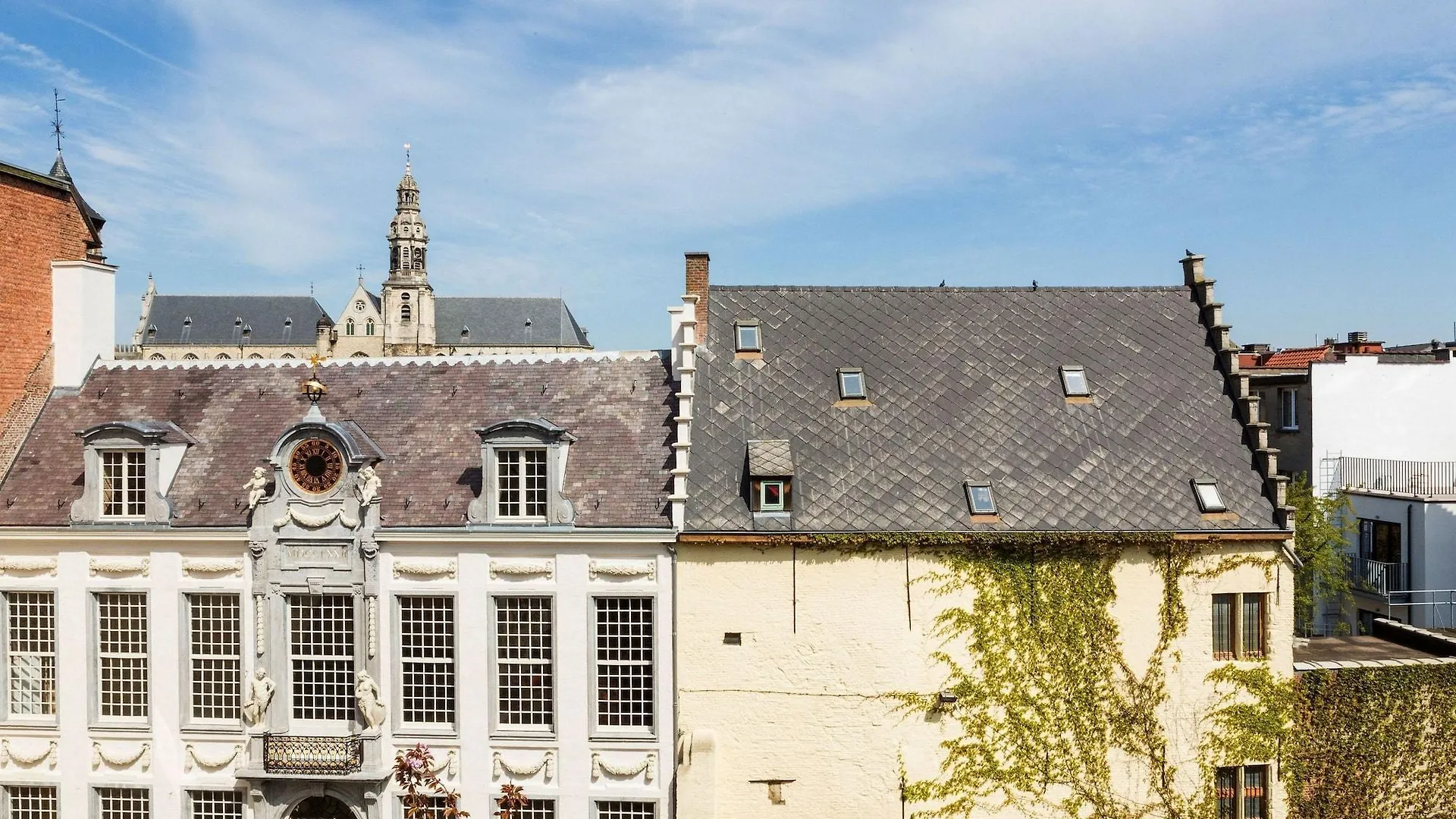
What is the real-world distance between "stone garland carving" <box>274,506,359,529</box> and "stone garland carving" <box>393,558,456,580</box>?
4.31 feet

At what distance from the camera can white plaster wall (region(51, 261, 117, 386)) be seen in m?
23.6

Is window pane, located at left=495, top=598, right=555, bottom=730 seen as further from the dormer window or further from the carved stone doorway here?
the dormer window

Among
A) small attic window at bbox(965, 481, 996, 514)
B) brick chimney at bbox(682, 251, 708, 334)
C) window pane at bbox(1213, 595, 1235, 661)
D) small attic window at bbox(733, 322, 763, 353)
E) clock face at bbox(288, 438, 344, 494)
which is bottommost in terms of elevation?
window pane at bbox(1213, 595, 1235, 661)

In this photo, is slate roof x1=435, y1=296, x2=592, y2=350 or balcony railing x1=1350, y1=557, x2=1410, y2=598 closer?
balcony railing x1=1350, y1=557, x2=1410, y2=598

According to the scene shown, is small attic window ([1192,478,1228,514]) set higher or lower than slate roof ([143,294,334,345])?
lower

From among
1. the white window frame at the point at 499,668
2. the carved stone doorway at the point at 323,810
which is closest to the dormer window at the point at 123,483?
the carved stone doorway at the point at 323,810

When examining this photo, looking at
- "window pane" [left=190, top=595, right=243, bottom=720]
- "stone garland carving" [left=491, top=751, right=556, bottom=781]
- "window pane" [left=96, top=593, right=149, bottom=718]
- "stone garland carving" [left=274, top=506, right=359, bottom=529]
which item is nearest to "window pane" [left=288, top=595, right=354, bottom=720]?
"window pane" [left=190, top=595, right=243, bottom=720]

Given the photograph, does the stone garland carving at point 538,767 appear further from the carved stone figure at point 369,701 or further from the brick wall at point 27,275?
the brick wall at point 27,275

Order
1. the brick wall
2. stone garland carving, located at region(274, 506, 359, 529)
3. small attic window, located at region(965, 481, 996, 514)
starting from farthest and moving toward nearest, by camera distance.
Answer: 1. the brick wall
2. small attic window, located at region(965, 481, 996, 514)
3. stone garland carving, located at region(274, 506, 359, 529)

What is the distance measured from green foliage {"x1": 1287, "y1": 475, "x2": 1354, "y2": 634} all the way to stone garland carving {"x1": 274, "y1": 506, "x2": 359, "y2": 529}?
82.8ft

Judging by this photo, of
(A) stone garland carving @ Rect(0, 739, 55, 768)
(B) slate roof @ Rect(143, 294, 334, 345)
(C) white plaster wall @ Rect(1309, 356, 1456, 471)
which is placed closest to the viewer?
(A) stone garland carving @ Rect(0, 739, 55, 768)

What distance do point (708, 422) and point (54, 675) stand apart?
15.4 m

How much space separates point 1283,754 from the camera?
19.8 metres

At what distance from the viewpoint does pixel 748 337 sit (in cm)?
2284
